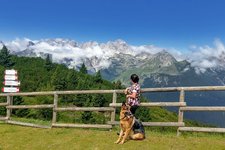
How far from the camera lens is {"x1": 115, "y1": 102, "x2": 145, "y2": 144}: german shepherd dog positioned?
1518 centimetres

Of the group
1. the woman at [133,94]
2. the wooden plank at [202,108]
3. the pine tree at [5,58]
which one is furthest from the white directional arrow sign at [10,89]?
the pine tree at [5,58]

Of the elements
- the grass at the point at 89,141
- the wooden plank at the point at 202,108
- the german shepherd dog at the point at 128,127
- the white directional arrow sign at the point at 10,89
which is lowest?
the grass at the point at 89,141

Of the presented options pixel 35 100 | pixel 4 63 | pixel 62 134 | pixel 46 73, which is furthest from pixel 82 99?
pixel 62 134

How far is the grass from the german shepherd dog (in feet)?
0.86

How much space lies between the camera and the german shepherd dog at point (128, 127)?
1518 cm

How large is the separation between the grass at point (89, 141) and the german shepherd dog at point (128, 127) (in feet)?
0.86

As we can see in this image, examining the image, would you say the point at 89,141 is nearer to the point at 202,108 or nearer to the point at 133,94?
the point at 133,94

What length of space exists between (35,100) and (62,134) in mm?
102761

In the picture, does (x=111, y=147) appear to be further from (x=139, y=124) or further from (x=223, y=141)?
(x=223, y=141)

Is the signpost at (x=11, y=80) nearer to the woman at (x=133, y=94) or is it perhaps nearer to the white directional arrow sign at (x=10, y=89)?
the white directional arrow sign at (x=10, y=89)

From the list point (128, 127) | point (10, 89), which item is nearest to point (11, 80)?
point (10, 89)

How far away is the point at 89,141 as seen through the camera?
16484mm

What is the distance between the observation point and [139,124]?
15.9 meters

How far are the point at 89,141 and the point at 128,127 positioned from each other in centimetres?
222
